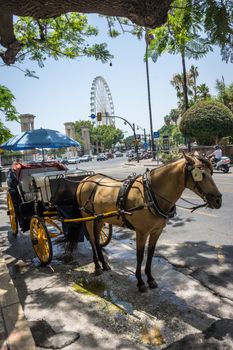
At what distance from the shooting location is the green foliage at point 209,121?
27266mm

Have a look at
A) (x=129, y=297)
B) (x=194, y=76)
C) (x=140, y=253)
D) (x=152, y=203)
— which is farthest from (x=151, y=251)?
(x=194, y=76)

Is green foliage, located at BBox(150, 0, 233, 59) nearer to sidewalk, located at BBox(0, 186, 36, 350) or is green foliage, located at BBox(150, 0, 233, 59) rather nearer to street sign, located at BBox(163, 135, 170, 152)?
sidewalk, located at BBox(0, 186, 36, 350)

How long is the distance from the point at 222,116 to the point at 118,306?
25478 mm

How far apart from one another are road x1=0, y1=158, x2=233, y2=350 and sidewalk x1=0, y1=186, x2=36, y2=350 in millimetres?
207

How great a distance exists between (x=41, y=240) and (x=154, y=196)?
272 cm

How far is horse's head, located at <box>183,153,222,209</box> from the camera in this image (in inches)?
162

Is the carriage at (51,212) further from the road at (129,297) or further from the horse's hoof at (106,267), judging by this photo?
the horse's hoof at (106,267)

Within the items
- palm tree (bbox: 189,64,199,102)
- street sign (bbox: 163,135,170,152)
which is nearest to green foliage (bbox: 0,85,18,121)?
street sign (bbox: 163,135,170,152)

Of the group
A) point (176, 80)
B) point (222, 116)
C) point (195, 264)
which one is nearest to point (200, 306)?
point (195, 264)

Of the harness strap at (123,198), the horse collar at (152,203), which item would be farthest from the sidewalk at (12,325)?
the horse collar at (152,203)

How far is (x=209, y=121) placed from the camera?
27.3 metres

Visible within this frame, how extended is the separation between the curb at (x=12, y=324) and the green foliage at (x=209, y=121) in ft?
82.5

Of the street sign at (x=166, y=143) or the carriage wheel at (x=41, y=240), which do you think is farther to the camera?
the street sign at (x=166, y=143)

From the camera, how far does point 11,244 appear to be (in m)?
7.85
